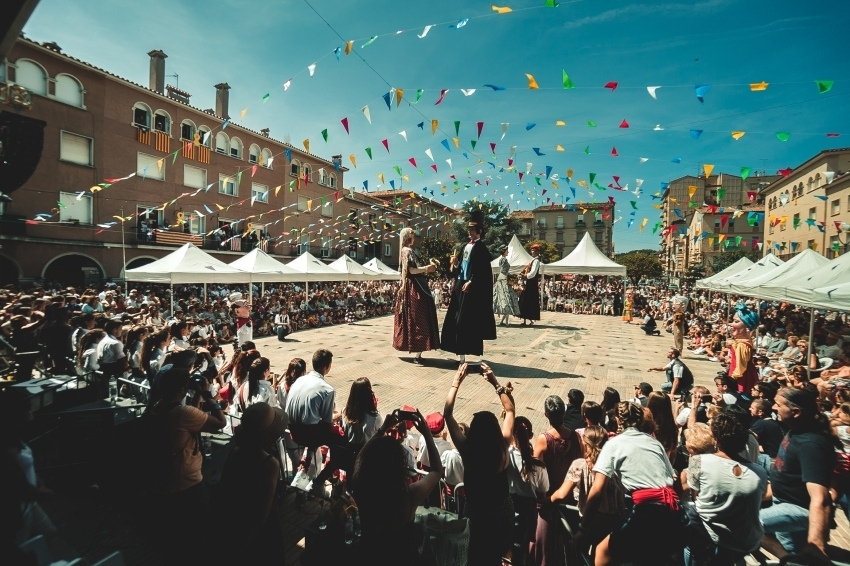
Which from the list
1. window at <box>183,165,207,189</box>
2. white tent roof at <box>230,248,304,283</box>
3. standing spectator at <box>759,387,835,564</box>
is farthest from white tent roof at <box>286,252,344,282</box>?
standing spectator at <box>759,387,835,564</box>

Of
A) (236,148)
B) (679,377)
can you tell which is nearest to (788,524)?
(679,377)

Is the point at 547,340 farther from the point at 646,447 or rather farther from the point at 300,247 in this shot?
the point at 300,247

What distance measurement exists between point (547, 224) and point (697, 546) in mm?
72334

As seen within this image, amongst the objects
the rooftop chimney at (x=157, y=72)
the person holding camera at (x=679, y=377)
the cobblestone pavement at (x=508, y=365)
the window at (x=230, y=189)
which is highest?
the rooftop chimney at (x=157, y=72)

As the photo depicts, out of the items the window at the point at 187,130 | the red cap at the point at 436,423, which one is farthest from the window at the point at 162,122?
the red cap at the point at 436,423

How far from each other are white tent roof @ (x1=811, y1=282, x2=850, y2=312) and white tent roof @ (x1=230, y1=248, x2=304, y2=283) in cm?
1410

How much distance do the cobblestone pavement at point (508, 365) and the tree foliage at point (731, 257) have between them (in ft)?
146

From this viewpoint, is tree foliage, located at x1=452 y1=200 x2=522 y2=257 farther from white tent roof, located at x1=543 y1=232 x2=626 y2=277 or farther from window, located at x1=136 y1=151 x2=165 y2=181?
window, located at x1=136 y1=151 x2=165 y2=181

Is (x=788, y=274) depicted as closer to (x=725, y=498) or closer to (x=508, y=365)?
(x=508, y=365)

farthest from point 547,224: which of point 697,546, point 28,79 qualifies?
point 697,546

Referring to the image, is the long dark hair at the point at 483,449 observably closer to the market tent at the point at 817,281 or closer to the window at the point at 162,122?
the market tent at the point at 817,281

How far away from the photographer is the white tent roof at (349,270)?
17.8 metres

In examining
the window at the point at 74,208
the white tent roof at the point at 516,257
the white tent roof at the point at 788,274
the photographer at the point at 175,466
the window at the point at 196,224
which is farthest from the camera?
the window at the point at 196,224

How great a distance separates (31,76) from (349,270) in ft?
54.9
